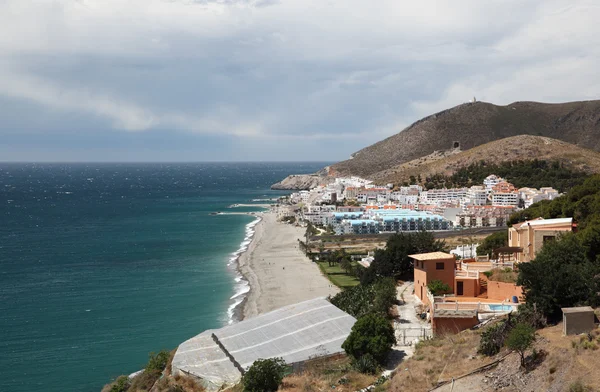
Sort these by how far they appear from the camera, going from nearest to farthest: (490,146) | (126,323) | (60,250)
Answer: (126,323) < (60,250) < (490,146)

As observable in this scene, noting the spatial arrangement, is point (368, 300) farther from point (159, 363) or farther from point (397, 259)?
point (159, 363)

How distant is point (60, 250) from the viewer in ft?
175

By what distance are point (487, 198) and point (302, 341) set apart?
6583 cm

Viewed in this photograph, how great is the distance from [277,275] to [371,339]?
26.4 m

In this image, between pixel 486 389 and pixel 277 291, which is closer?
pixel 486 389

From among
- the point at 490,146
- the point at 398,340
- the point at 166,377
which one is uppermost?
the point at 490,146

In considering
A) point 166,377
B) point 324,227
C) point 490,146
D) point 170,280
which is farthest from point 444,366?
point 490,146

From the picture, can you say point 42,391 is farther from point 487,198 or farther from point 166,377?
point 487,198

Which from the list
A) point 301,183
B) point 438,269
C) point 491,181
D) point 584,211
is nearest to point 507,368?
point 438,269

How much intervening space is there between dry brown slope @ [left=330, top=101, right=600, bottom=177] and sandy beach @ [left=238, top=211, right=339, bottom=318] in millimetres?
88749

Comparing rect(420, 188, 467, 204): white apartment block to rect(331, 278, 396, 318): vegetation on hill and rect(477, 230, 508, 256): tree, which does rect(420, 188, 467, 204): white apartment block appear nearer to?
rect(477, 230, 508, 256): tree

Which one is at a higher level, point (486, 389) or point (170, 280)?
point (486, 389)

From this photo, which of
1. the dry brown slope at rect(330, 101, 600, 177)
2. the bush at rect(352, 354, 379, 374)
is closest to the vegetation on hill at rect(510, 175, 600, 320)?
the bush at rect(352, 354, 379, 374)

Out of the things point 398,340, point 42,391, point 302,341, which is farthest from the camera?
point 42,391
